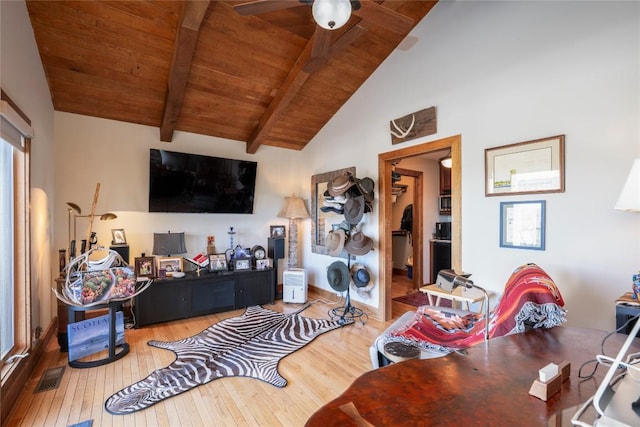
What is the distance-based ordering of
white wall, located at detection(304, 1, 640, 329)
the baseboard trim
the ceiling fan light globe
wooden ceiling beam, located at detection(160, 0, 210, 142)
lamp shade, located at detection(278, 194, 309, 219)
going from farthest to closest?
lamp shade, located at detection(278, 194, 309, 219) → wooden ceiling beam, located at detection(160, 0, 210, 142) → white wall, located at detection(304, 1, 640, 329) → the baseboard trim → the ceiling fan light globe

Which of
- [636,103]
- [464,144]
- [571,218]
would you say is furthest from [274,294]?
[636,103]

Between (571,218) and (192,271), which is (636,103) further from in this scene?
(192,271)

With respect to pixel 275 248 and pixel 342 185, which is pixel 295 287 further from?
pixel 342 185

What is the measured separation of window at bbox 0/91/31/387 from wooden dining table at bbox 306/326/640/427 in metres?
2.69

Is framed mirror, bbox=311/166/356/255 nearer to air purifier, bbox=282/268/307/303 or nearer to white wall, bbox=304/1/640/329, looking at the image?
air purifier, bbox=282/268/307/303

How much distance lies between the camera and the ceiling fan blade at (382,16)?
7.69 ft

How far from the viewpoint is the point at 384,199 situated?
3.73 m

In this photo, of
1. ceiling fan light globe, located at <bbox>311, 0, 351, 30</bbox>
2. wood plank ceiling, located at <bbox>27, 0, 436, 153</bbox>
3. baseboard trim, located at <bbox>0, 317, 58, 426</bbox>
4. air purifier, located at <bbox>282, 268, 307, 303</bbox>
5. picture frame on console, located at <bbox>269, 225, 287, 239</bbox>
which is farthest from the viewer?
picture frame on console, located at <bbox>269, 225, 287, 239</bbox>

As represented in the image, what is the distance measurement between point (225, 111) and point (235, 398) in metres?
3.47

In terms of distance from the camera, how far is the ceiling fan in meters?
1.76

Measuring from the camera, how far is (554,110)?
2.30 m

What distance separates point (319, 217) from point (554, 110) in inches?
129

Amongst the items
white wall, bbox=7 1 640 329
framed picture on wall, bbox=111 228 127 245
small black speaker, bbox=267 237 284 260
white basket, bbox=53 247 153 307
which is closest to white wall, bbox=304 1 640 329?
white wall, bbox=7 1 640 329

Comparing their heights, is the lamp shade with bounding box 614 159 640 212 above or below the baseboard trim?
above
